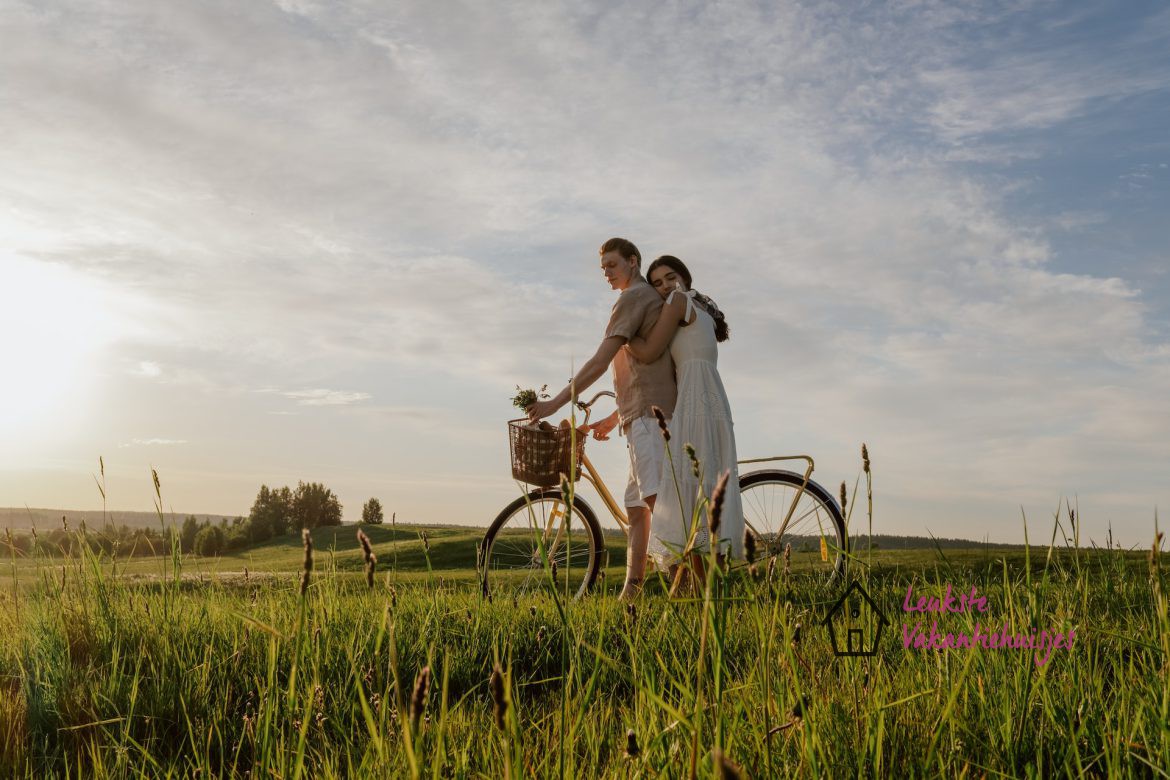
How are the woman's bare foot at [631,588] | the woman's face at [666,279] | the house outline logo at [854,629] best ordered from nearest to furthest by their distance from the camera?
the house outline logo at [854,629]
the woman's bare foot at [631,588]
the woman's face at [666,279]

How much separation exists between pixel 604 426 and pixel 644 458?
2.50 ft

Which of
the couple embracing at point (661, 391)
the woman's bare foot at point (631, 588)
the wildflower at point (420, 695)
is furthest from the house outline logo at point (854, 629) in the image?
the couple embracing at point (661, 391)

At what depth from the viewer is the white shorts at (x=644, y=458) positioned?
629 centimetres

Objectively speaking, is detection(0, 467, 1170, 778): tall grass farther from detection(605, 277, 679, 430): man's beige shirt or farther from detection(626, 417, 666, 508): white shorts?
detection(605, 277, 679, 430): man's beige shirt

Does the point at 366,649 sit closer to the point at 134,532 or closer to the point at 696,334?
the point at 134,532

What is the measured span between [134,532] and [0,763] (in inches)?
70.6

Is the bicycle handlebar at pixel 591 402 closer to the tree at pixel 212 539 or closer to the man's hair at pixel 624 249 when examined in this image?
the man's hair at pixel 624 249

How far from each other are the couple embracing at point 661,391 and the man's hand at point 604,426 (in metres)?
0.33

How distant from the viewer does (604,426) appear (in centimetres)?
701

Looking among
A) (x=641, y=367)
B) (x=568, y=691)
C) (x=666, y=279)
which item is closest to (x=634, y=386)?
(x=641, y=367)

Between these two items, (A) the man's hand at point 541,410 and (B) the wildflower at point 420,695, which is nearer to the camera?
(B) the wildflower at point 420,695

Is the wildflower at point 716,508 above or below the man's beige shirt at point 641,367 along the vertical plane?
below

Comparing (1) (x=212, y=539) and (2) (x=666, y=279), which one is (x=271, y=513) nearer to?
(1) (x=212, y=539)

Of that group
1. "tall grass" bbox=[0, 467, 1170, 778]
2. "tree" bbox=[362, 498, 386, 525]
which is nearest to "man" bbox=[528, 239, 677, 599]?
"tall grass" bbox=[0, 467, 1170, 778]
